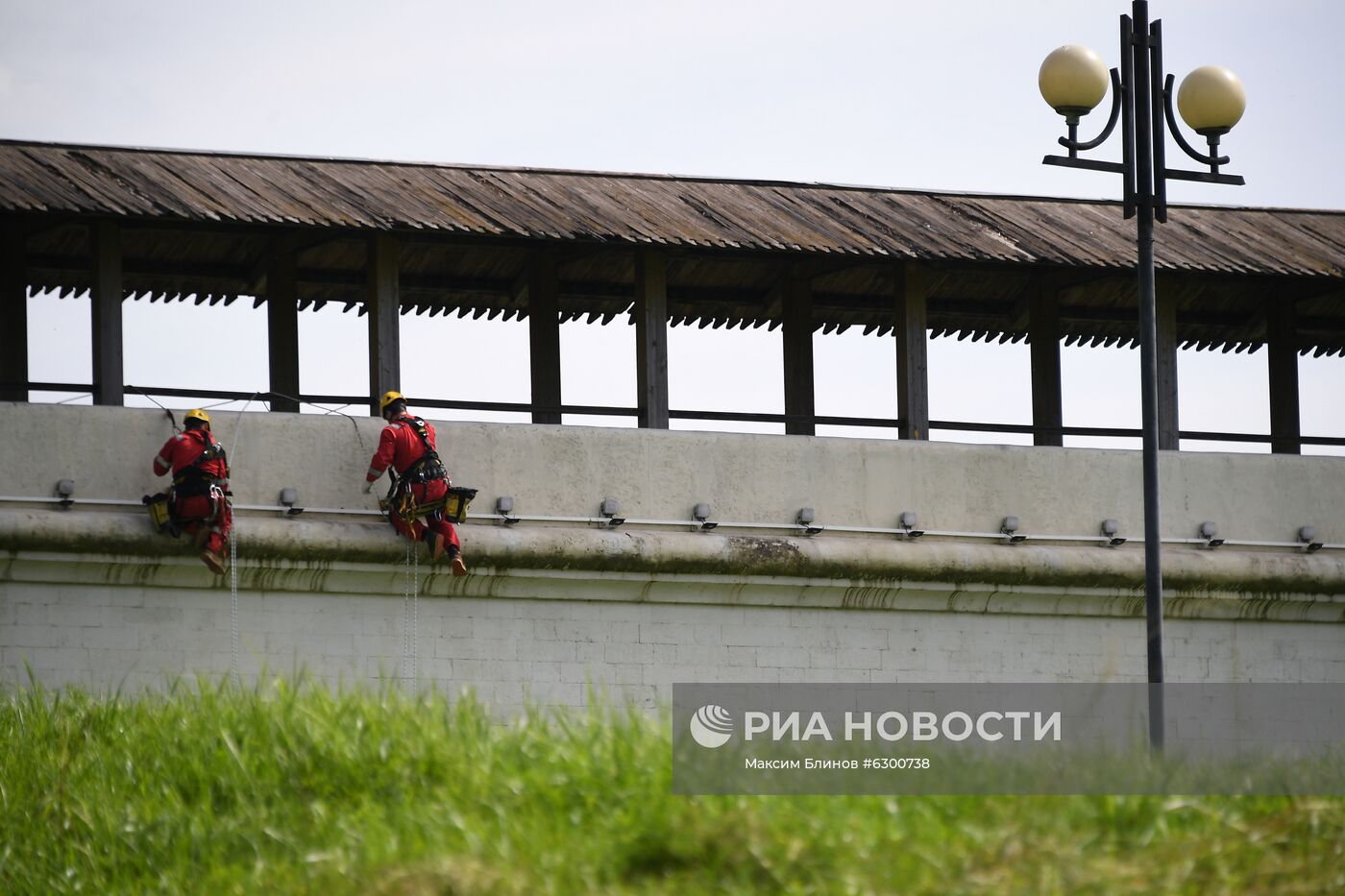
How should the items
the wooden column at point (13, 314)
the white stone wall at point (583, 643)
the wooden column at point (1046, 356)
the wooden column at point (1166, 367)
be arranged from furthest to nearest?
the wooden column at point (1046, 356) < the wooden column at point (1166, 367) < the wooden column at point (13, 314) < the white stone wall at point (583, 643)

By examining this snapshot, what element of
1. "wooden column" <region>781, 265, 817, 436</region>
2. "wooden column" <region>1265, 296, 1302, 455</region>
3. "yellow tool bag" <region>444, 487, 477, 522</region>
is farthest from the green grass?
"wooden column" <region>1265, 296, 1302, 455</region>

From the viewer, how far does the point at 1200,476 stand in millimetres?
17547

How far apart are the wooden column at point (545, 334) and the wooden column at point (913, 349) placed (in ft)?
8.97

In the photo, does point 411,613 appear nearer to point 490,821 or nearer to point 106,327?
point 106,327

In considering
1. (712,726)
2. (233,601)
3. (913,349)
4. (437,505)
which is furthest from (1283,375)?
(233,601)

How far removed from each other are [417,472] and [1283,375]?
797cm

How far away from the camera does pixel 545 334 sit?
17281mm

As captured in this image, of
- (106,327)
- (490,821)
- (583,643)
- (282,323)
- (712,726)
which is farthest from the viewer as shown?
(282,323)

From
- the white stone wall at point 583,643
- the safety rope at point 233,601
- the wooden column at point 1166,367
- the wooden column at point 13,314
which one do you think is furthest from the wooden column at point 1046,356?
the wooden column at point 13,314

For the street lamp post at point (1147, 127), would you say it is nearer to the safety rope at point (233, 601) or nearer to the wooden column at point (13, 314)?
the safety rope at point (233, 601)

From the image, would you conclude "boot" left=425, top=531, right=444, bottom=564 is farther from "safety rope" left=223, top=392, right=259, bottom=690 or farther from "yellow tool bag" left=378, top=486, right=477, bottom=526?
"safety rope" left=223, top=392, right=259, bottom=690

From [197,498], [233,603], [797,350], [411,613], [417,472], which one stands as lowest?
[411,613]

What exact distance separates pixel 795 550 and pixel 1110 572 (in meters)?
2.55

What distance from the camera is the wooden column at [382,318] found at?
16.1 m
